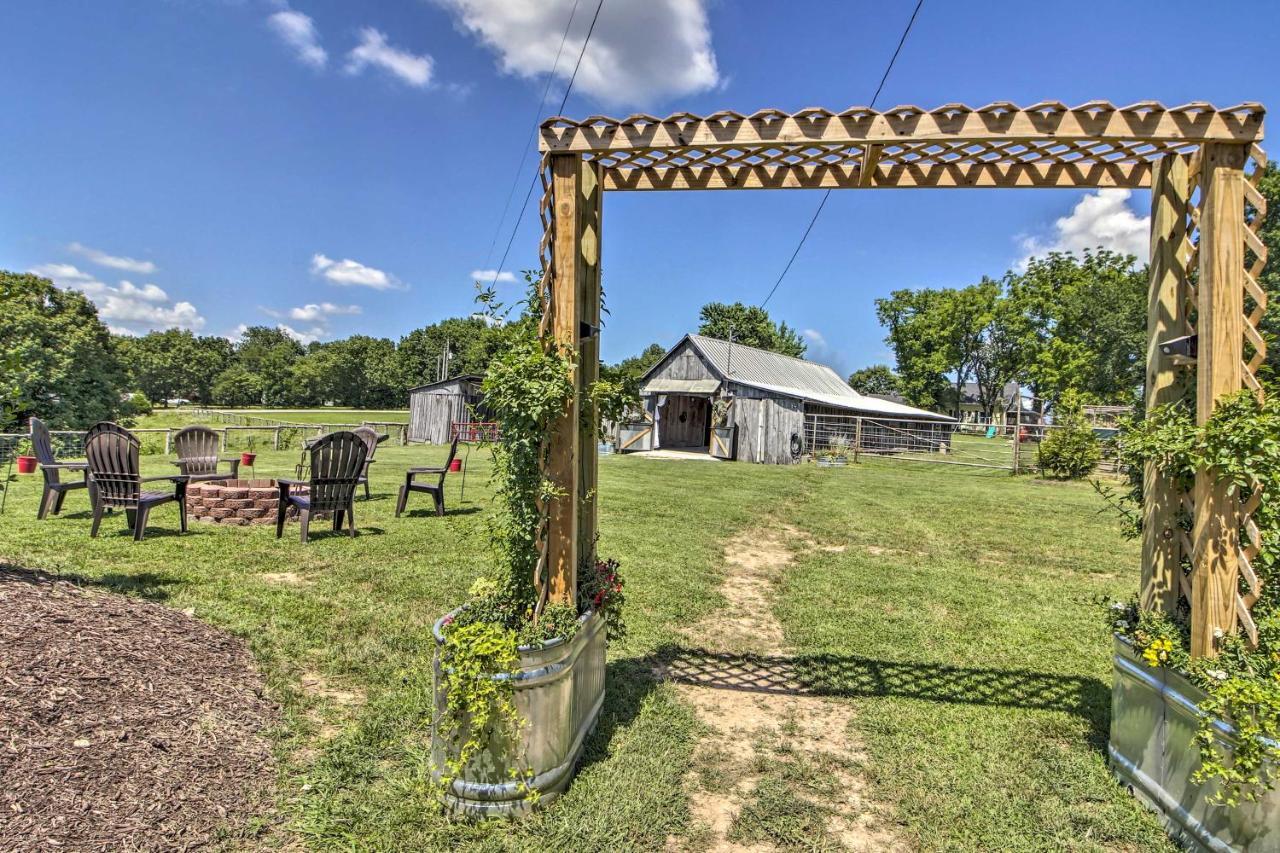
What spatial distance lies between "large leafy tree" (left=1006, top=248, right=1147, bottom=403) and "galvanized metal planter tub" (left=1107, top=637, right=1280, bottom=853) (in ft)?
108

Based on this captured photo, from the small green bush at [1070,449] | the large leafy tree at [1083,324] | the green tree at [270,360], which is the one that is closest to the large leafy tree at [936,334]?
the large leafy tree at [1083,324]

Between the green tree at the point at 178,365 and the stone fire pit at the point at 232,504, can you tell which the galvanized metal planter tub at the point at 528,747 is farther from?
the green tree at the point at 178,365

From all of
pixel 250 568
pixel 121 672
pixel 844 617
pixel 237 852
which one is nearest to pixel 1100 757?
pixel 844 617

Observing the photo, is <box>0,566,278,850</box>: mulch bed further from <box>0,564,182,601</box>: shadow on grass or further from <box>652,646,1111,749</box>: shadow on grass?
<box>652,646,1111,749</box>: shadow on grass

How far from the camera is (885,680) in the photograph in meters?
3.76

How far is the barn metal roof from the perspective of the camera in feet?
69.6

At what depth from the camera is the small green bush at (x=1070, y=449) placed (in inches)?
585

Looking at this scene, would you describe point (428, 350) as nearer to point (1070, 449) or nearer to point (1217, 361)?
point (1070, 449)

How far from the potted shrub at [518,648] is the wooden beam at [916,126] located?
0.77 metres

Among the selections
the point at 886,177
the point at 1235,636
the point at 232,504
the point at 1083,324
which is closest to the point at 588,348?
the point at 886,177

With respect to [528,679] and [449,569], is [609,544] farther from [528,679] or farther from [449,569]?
[528,679]

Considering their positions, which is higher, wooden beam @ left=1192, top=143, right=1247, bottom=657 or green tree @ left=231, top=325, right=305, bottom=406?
green tree @ left=231, top=325, right=305, bottom=406

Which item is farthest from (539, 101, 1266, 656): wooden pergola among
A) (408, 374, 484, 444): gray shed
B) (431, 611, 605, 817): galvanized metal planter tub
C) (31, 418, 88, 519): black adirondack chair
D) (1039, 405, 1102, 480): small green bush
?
(408, 374, 484, 444): gray shed

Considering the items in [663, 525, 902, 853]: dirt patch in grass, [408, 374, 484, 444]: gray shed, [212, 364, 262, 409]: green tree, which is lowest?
[663, 525, 902, 853]: dirt patch in grass
